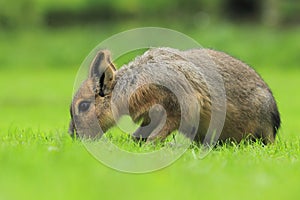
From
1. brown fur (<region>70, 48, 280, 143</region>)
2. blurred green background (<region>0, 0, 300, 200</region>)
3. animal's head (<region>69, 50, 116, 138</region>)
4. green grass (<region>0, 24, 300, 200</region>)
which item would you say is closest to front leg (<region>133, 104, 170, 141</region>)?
brown fur (<region>70, 48, 280, 143</region>)

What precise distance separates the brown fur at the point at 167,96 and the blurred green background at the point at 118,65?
1.26 feet

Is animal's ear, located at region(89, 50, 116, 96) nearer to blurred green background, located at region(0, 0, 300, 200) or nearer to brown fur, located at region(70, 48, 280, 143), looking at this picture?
brown fur, located at region(70, 48, 280, 143)

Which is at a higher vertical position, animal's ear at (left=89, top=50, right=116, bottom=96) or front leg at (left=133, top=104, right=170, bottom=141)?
animal's ear at (left=89, top=50, right=116, bottom=96)

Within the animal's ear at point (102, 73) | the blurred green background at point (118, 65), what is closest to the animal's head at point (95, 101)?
the animal's ear at point (102, 73)

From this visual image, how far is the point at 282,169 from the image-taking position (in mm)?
5449

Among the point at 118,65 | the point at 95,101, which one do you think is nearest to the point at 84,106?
the point at 95,101

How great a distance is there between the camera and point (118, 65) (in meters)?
9.71

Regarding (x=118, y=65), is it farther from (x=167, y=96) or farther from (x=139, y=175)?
(x=139, y=175)

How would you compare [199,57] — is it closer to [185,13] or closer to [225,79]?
[225,79]

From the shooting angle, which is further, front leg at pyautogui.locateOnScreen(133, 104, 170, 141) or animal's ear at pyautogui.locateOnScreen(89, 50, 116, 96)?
animal's ear at pyautogui.locateOnScreen(89, 50, 116, 96)

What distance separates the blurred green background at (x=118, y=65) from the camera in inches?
179

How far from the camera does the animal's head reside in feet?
24.4

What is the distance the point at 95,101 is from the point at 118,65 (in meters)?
2.26

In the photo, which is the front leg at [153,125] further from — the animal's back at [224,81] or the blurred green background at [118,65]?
the blurred green background at [118,65]
